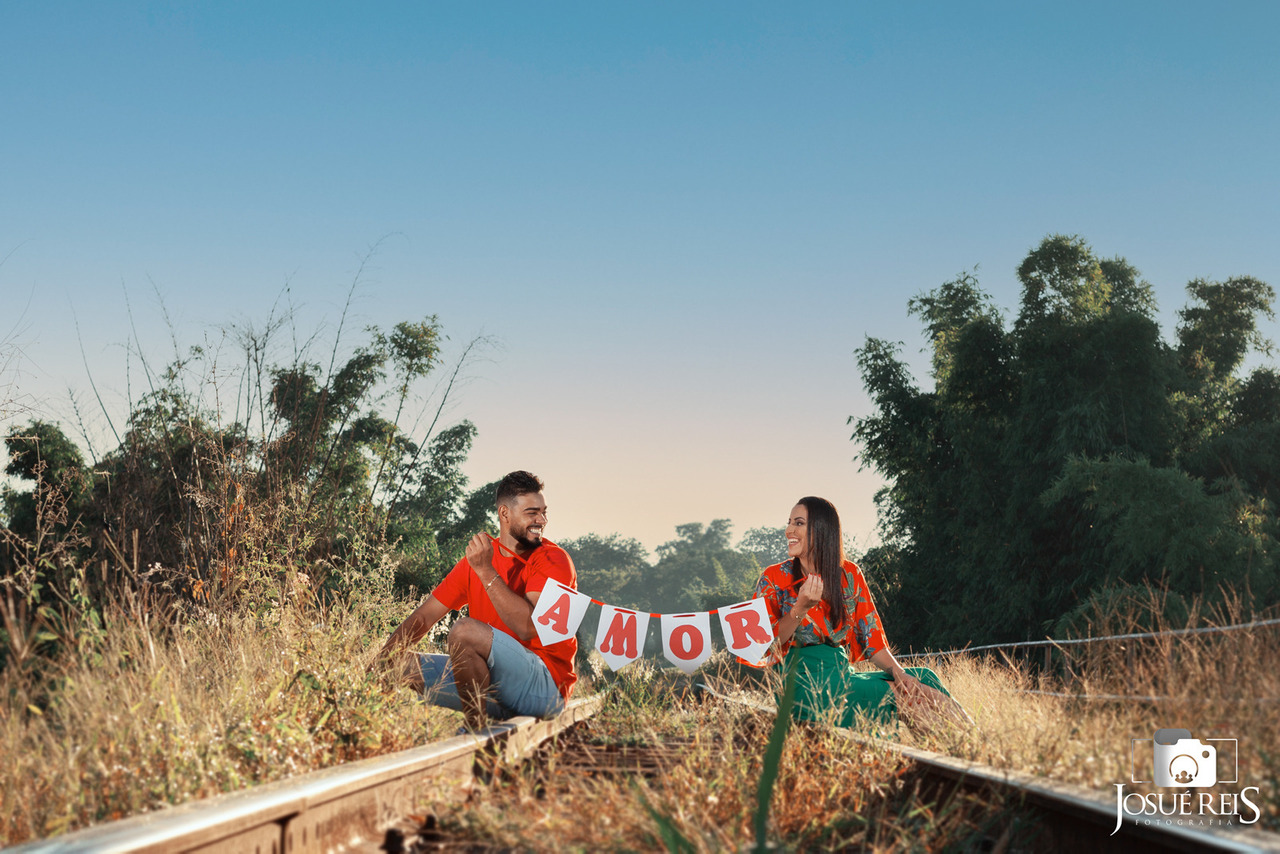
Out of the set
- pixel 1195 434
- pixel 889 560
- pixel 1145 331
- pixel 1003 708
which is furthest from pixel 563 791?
pixel 889 560

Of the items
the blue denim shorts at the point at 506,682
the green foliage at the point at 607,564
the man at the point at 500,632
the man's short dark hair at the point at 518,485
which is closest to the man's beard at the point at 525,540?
the man at the point at 500,632

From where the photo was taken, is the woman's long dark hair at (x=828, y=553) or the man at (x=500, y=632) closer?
the man at (x=500, y=632)

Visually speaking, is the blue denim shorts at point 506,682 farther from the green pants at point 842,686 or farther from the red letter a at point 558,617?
the green pants at point 842,686

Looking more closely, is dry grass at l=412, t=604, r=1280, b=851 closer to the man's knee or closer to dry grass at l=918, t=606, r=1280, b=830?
dry grass at l=918, t=606, r=1280, b=830

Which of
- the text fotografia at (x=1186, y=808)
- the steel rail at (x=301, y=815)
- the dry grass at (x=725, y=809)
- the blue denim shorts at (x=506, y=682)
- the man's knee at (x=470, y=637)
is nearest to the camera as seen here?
the steel rail at (x=301, y=815)

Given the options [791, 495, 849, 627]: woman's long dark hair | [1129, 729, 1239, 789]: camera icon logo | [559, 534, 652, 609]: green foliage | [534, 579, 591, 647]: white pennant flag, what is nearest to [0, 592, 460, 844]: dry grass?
[534, 579, 591, 647]: white pennant flag

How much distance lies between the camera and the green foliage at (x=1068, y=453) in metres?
17.0

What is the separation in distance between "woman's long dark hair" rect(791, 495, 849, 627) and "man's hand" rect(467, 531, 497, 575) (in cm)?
178

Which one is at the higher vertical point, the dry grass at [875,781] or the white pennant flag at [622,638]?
the white pennant flag at [622,638]

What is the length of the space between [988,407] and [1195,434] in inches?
182

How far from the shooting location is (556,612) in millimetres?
5051

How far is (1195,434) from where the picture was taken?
2128 cm

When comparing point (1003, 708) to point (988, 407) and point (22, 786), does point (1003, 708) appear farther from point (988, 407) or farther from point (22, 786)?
point (988, 407)

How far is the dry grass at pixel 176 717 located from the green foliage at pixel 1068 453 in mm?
14568
